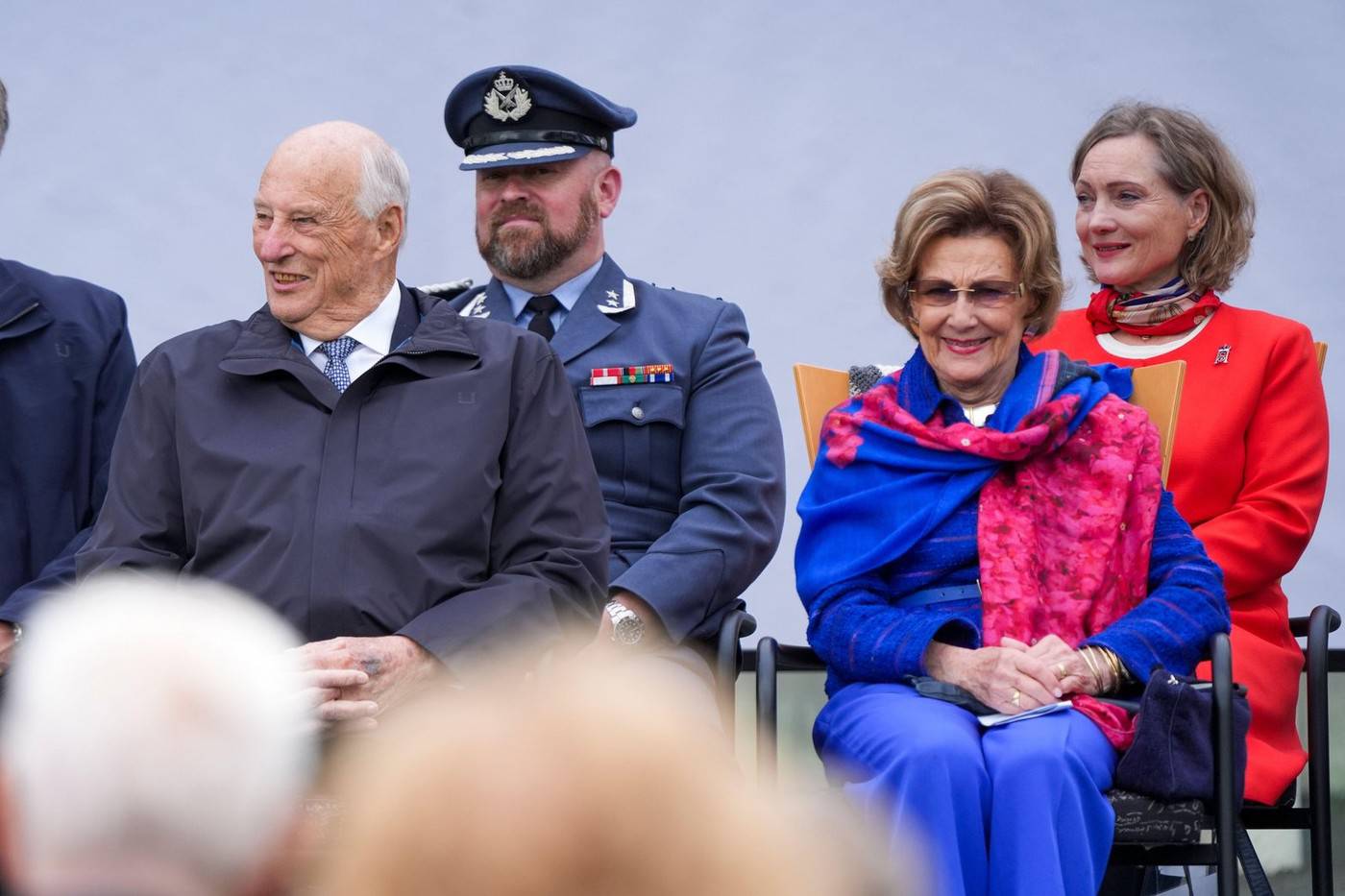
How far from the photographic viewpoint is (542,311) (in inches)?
151

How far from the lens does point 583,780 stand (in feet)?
2.43

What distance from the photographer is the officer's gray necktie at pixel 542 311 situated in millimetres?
3797

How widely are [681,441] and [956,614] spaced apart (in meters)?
0.77

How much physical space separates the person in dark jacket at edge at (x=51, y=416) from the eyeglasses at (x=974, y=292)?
4.99 feet

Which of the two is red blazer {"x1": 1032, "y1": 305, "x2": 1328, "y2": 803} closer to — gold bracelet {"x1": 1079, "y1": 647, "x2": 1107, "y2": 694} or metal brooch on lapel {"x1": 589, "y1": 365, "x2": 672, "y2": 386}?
gold bracelet {"x1": 1079, "y1": 647, "x2": 1107, "y2": 694}

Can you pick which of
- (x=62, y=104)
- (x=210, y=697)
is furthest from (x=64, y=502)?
(x=210, y=697)

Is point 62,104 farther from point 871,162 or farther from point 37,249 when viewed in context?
point 871,162

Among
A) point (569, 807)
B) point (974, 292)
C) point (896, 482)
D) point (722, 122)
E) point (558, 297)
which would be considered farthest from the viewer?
point (722, 122)

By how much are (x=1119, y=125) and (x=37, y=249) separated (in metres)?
2.72

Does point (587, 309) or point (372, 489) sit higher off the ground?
point (587, 309)

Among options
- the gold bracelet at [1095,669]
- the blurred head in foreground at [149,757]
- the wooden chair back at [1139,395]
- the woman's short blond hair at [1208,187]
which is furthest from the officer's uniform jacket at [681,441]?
the blurred head in foreground at [149,757]

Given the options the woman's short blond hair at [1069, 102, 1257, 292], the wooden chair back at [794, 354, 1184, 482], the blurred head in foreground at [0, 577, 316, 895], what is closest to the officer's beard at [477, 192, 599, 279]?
the wooden chair back at [794, 354, 1184, 482]

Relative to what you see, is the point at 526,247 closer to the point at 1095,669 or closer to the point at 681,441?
the point at 681,441

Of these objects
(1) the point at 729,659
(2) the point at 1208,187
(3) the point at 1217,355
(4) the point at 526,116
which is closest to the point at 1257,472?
(3) the point at 1217,355
